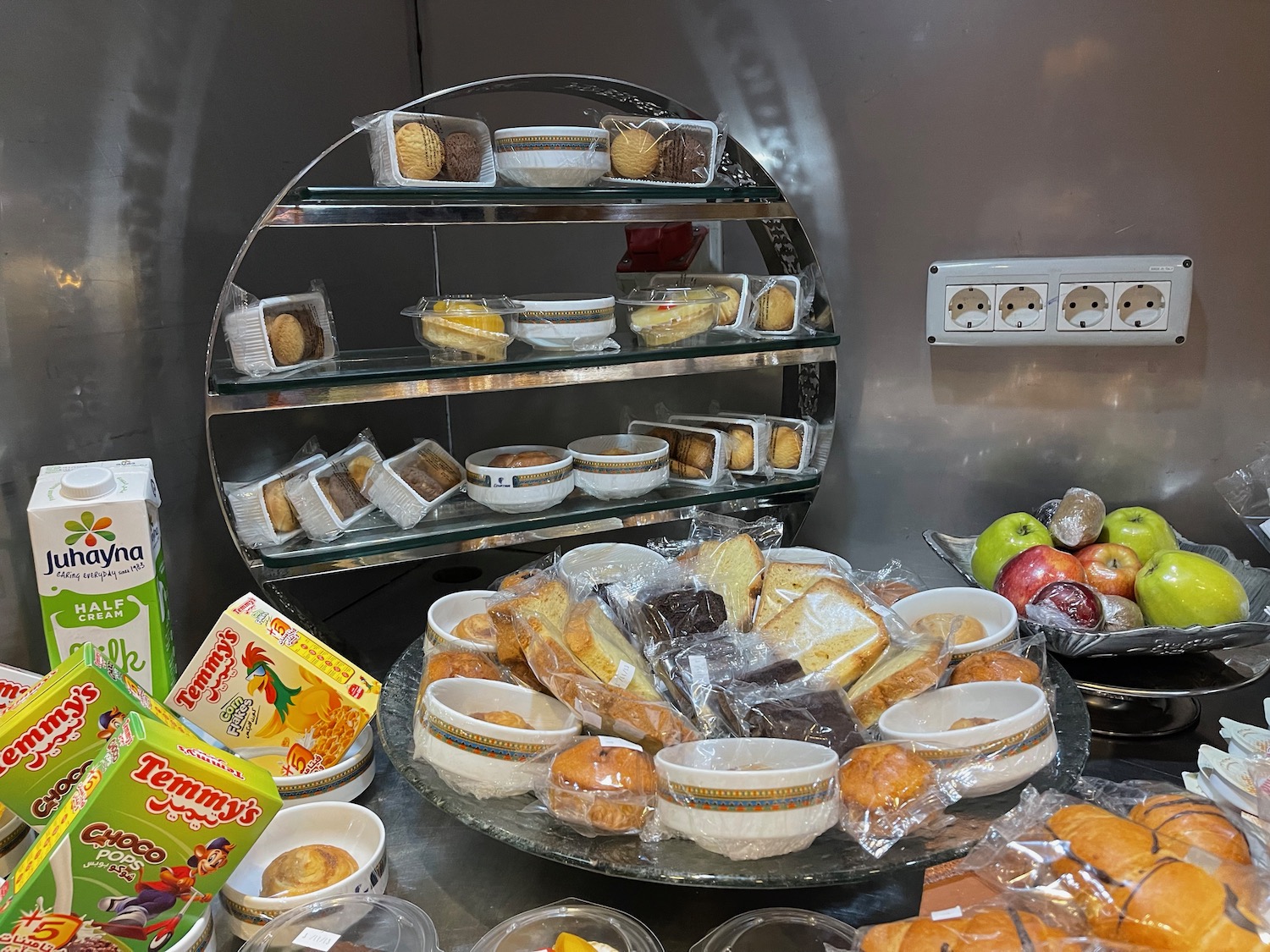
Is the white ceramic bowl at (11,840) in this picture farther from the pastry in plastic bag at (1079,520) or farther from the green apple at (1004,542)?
the pastry in plastic bag at (1079,520)

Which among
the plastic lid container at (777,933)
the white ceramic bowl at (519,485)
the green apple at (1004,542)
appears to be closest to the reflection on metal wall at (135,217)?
the white ceramic bowl at (519,485)

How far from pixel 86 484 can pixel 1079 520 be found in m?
1.17

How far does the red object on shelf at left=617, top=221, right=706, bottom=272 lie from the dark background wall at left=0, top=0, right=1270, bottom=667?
166 millimetres

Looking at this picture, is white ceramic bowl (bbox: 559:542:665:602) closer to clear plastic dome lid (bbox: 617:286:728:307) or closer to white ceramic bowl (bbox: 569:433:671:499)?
white ceramic bowl (bbox: 569:433:671:499)

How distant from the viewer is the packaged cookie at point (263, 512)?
44.1 inches

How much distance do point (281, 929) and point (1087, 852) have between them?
0.57 m

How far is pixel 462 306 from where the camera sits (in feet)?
3.89

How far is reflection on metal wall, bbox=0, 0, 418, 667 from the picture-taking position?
104cm

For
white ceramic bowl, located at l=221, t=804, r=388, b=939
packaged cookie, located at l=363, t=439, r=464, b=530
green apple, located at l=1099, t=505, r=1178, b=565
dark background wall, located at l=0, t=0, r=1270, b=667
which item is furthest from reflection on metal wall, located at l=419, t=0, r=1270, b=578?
white ceramic bowl, located at l=221, t=804, r=388, b=939

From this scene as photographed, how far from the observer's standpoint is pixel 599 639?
3.08 ft

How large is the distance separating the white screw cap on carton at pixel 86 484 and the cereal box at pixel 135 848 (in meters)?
0.31

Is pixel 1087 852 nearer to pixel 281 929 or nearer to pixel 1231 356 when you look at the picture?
pixel 281 929

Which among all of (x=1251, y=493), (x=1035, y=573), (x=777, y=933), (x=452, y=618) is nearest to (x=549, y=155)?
(x=452, y=618)

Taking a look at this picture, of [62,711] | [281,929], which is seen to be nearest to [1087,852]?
[281,929]
